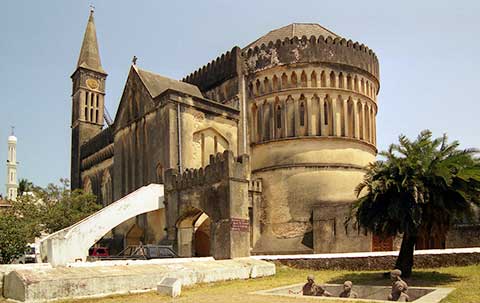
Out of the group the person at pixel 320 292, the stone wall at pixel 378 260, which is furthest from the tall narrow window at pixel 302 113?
the person at pixel 320 292

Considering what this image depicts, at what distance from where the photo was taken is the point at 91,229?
914 inches

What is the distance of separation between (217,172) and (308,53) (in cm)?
1048

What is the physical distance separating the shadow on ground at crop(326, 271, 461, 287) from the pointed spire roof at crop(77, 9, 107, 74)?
39.9 metres

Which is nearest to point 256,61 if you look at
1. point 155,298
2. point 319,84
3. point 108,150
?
point 319,84

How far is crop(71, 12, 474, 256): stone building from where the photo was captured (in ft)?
90.0

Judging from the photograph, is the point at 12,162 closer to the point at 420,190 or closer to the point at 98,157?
the point at 98,157

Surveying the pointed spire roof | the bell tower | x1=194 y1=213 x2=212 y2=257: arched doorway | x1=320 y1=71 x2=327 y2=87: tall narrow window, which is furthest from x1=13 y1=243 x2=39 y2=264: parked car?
the pointed spire roof

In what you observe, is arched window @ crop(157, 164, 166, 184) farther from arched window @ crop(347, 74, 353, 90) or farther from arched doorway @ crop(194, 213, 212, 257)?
arched window @ crop(347, 74, 353, 90)

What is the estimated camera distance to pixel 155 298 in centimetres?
1349

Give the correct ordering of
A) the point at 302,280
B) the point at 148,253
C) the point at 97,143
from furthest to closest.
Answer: the point at 97,143, the point at 148,253, the point at 302,280

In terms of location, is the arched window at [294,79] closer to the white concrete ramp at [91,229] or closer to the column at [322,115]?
the column at [322,115]

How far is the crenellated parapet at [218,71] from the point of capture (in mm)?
31797

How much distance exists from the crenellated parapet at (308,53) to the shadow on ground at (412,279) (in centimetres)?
1587

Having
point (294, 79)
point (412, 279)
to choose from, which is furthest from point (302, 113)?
point (412, 279)
